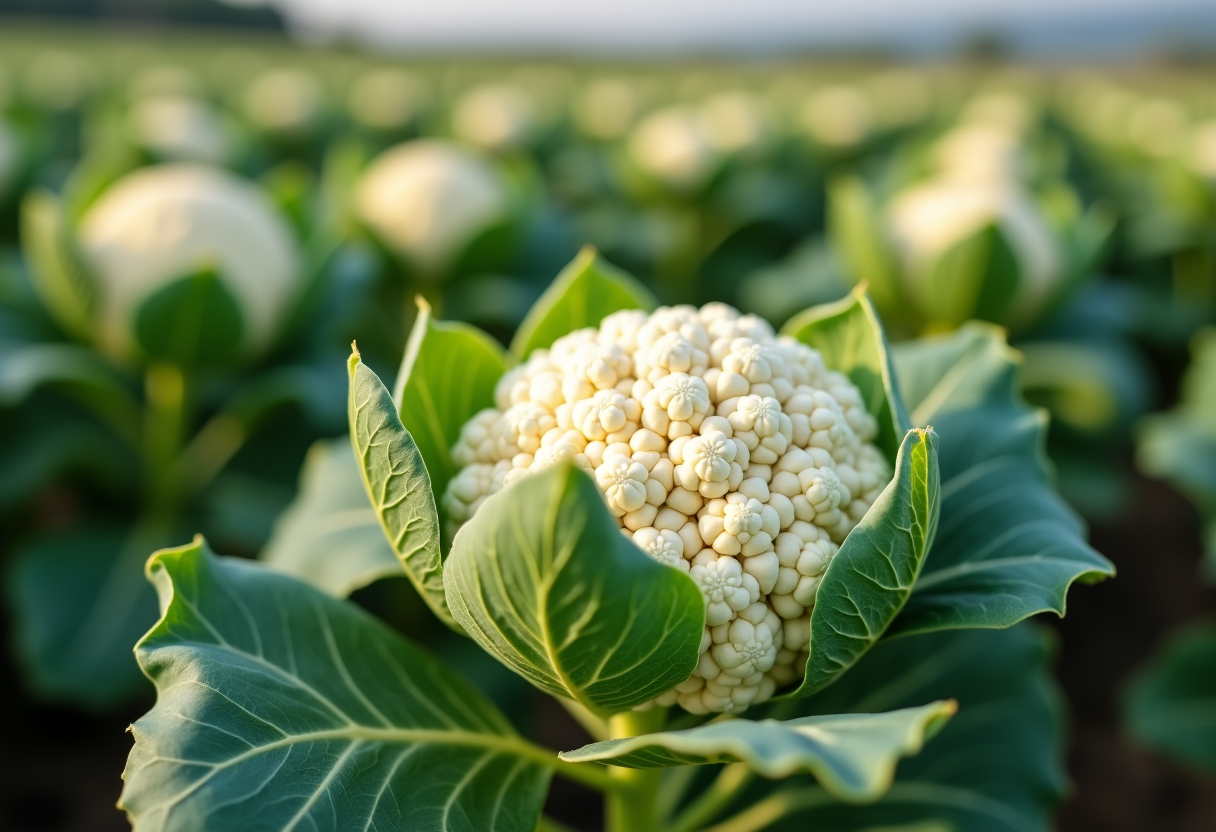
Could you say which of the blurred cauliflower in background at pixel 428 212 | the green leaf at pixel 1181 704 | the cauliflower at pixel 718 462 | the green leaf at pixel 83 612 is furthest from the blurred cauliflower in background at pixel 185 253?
the green leaf at pixel 1181 704

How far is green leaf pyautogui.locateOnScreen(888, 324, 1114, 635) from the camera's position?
1.29m

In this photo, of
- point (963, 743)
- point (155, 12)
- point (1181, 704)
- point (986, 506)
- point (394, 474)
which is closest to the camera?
point (394, 474)

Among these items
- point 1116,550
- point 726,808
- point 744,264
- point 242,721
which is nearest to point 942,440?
point 726,808

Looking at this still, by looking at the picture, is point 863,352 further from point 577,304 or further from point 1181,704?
point 1181,704

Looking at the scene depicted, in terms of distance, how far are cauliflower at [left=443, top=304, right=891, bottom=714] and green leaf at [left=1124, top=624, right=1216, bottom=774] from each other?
1.85 metres

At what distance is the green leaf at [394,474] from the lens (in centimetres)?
117

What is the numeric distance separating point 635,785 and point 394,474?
0.63 m

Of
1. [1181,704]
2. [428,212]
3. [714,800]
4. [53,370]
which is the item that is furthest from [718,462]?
[428,212]

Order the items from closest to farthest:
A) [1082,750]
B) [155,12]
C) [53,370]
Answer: [53,370], [1082,750], [155,12]

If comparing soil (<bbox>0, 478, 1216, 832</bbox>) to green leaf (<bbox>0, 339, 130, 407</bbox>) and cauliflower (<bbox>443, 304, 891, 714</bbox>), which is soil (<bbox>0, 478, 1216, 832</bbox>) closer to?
green leaf (<bbox>0, 339, 130, 407</bbox>)

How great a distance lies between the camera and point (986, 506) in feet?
4.83

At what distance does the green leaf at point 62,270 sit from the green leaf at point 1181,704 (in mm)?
3016

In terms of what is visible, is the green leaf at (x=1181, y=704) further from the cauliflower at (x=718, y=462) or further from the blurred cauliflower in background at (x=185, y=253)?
the blurred cauliflower in background at (x=185, y=253)

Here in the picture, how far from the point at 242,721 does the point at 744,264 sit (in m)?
5.12
